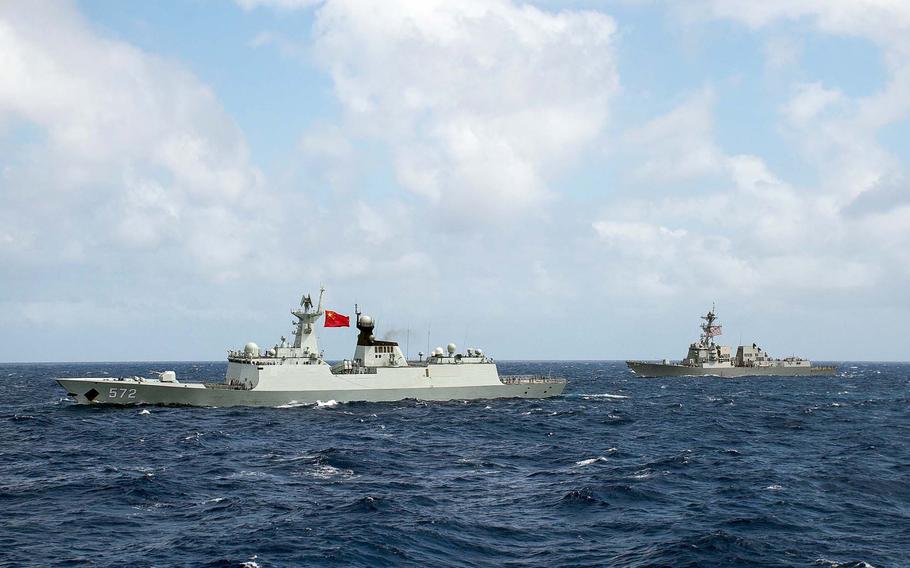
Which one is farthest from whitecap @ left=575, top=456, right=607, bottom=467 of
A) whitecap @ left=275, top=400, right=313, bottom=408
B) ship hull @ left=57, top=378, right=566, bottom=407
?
ship hull @ left=57, top=378, right=566, bottom=407

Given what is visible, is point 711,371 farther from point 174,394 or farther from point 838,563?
point 838,563

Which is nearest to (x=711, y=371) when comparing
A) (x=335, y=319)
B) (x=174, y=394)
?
(x=335, y=319)

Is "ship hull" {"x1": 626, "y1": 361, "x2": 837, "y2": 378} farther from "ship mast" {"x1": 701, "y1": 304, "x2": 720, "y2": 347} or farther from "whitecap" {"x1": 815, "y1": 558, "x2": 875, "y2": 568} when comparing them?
"whitecap" {"x1": 815, "y1": 558, "x2": 875, "y2": 568}

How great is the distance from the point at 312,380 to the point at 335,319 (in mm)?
5221

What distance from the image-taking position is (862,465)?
2652cm

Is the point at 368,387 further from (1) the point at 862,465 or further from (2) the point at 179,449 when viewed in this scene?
(1) the point at 862,465

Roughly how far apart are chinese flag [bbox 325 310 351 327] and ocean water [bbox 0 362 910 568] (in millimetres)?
10207

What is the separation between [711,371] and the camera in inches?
3903

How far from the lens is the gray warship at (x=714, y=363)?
99562 mm

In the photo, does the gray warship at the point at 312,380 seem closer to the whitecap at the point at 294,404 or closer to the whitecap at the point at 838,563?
the whitecap at the point at 294,404

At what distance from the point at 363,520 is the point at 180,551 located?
4718 millimetres

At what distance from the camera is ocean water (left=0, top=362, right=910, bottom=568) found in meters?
15.5

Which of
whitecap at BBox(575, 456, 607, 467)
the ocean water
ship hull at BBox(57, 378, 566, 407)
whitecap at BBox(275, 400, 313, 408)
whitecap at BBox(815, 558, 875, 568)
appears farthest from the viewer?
whitecap at BBox(275, 400, 313, 408)

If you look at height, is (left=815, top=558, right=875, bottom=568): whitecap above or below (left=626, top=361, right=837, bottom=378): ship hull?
below
